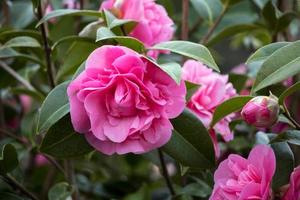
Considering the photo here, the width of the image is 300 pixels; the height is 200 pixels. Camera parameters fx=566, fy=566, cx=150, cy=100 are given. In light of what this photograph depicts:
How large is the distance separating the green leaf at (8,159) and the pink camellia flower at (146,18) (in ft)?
0.88

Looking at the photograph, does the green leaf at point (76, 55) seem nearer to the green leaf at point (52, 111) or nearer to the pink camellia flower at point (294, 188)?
the green leaf at point (52, 111)

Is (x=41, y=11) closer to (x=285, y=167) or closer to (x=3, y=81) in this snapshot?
(x=3, y=81)

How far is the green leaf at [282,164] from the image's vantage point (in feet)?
2.59

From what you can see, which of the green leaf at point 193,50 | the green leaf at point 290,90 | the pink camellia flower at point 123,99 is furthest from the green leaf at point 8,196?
the green leaf at point 290,90

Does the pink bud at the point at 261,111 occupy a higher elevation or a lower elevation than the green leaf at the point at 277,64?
lower

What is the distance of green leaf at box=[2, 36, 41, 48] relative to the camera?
0.92m

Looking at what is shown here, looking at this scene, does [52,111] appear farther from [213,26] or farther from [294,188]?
[213,26]

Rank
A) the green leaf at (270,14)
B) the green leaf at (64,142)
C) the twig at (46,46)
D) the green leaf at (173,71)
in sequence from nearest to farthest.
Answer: the green leaf at (173,71) < the green leaf at (64,142) < the twig at (46,46) < the green leaf at (270,14)

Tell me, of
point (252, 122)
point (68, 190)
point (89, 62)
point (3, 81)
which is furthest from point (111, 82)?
point (3, 81)

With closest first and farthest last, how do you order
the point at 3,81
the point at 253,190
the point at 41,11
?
the point at 253,190
the point at 41,11
the point at 3,81

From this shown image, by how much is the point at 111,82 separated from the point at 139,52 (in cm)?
8

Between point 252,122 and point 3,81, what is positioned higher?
point 252,122

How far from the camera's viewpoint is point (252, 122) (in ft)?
2.45

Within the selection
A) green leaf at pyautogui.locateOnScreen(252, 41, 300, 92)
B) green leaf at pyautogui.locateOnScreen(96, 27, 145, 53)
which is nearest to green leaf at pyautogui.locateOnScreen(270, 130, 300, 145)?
green leaf at pyautogui.locateOnScreen(252, 41, 300, 92)
